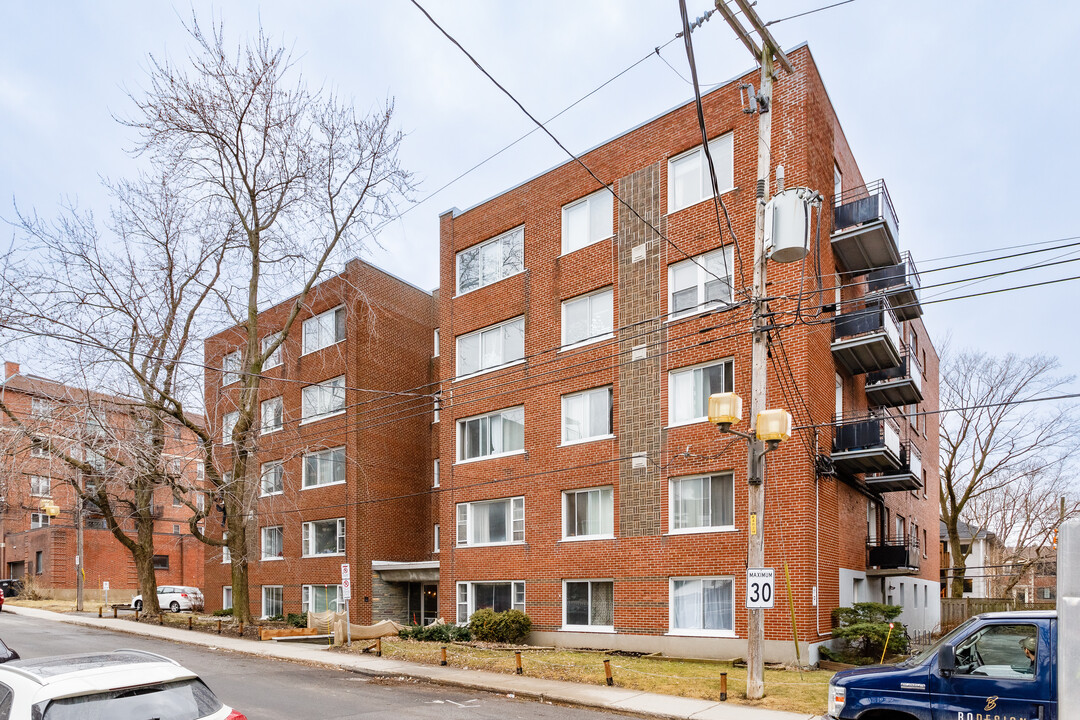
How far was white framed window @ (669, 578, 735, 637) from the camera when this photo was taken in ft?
66.7

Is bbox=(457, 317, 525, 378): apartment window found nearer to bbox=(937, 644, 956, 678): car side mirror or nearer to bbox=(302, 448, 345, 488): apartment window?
bbox=(302, 448, 345, 488): apartment window

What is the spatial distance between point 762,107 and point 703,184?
24.3ft

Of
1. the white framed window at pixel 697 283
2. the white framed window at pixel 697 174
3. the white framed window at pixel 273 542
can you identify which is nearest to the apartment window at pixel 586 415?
the white framed window at pixel 697 283

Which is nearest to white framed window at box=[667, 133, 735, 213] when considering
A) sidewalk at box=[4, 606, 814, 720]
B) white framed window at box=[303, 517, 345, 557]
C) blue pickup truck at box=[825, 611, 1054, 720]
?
sidewalk at box=[4, 606, 814, 720]

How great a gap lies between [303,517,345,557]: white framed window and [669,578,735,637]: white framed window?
1539 cm

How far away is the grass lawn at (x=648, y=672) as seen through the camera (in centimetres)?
1459

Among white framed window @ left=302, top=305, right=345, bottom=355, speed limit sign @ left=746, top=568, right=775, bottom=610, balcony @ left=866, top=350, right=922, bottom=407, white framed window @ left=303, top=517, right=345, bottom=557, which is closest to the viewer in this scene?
speed limit sign @ left=746, top=568, right=775, bottom=610

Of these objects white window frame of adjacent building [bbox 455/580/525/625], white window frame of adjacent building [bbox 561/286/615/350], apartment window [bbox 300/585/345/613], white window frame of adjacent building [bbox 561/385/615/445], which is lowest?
apartment window [bbox 300/585/345/613]

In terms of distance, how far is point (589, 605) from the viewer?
23.5 m

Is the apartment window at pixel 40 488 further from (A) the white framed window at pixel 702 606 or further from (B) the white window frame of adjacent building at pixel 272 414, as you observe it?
(A) the white framed window at pixel 702 606

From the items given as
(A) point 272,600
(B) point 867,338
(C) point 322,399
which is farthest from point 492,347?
(A) point 272,600

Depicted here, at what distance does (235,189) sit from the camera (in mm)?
28719

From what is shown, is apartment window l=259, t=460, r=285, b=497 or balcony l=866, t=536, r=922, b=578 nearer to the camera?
balcony l=866, t=536, r=922, b=578

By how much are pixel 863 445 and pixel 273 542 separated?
25.9m
